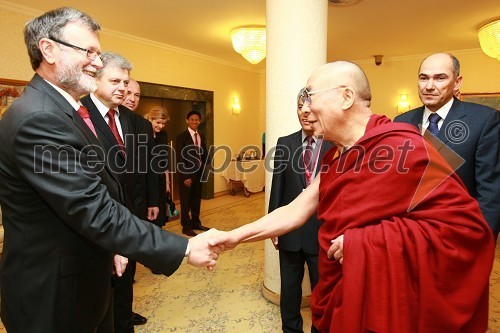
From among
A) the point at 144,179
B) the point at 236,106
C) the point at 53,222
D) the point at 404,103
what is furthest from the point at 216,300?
the point at 404,103

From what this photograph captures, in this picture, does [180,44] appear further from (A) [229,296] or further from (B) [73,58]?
(B) [73,58]

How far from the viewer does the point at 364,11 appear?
4289mm

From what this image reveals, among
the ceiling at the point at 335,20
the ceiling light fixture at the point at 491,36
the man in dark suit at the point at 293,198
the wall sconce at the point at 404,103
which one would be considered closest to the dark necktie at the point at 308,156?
the man in dark suit at the point at 293,198

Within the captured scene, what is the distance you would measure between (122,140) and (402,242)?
190 centimetres

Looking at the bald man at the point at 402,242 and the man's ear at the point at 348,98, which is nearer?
the bald man at the point at 402,242

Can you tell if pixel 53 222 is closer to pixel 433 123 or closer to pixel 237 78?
pixel 433 123

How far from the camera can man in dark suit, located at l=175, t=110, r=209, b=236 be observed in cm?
483

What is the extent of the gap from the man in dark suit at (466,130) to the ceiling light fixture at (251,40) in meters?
3.17

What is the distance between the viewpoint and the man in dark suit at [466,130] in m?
1.77

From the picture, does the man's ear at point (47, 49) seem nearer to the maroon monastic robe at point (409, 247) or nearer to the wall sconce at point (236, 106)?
the maroon monastic robe at point (409, 247)

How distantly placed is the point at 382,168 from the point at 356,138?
0.21 m

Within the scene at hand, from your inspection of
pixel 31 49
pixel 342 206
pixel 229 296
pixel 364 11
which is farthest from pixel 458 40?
pixel 31 49

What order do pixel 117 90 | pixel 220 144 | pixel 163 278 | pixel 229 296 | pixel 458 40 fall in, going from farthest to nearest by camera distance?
pixel 220 144 → pixel 458 40 → pixel 163 278 → pixel 229 296 → pixel 117 90

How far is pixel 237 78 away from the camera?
25.7 ft
